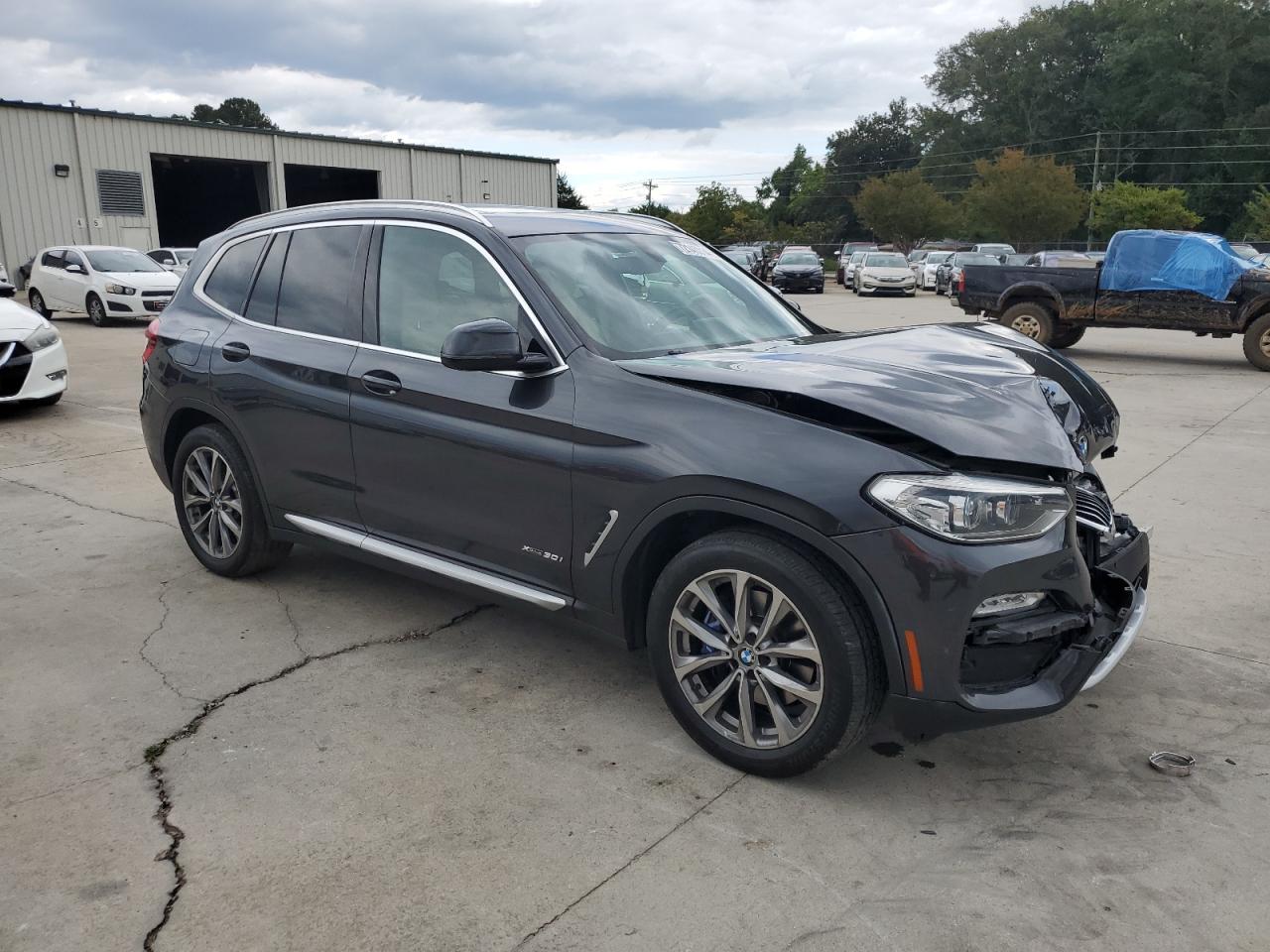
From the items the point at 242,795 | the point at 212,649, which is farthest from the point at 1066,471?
the point at 212,649

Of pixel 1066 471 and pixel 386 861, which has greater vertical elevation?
pixel 1066 471

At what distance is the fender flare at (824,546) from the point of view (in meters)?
2.95

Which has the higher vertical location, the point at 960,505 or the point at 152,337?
the point at 152,337

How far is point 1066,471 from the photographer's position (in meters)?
3.12

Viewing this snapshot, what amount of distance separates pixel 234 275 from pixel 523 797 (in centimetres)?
310

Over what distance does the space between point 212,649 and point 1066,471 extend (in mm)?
3384

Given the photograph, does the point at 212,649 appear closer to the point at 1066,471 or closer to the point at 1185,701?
the point at 1066,471

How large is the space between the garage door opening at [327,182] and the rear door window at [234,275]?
35.8m

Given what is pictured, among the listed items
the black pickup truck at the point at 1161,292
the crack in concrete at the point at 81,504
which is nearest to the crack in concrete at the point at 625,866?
the crack in concrete at the point at 81,504

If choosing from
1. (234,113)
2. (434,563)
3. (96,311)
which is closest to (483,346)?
(434,563)

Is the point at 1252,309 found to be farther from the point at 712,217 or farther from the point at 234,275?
the point at 712,217

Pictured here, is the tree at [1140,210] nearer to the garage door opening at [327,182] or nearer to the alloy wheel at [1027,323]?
the garage door opening at [327,182]

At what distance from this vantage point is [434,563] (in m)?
4.05

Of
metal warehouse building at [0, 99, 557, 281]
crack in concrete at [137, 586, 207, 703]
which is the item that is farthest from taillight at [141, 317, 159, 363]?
metal warehouse building at [0, 99, 557, 281]
